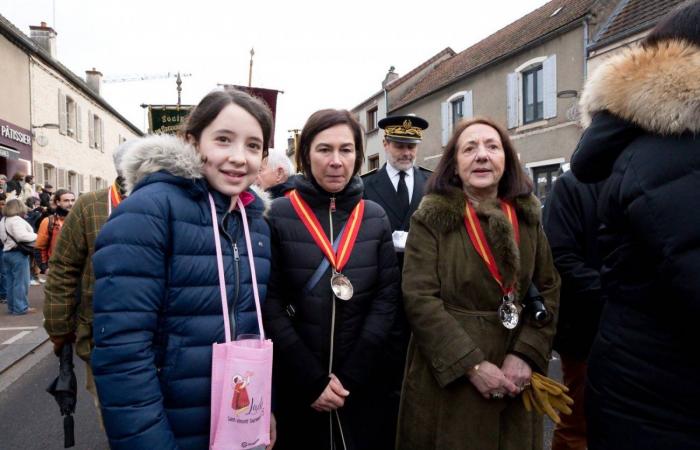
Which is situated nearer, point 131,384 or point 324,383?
point 131,384

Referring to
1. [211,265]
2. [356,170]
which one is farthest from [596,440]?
[356,170]

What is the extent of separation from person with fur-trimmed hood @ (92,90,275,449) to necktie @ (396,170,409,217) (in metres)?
2.11

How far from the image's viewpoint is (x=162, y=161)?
1763 mm

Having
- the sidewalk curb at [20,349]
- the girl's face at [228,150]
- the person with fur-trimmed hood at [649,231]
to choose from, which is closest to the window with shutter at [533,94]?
the sidewalk curb at [20,349]

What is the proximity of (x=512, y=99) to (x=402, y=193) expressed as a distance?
14.1 metres

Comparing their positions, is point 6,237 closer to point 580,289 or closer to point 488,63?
point 580,289

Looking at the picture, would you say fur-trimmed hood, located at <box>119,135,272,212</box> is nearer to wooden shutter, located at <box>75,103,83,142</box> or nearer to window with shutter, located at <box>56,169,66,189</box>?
window with shutter, located at <box>56,169,66,189</box>

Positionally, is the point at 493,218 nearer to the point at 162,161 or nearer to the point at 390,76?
the point at 162,161

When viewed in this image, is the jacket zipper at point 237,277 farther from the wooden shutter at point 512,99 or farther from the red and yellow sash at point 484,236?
A: the wooden shutter at point 512,99

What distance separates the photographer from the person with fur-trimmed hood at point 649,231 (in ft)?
4.25

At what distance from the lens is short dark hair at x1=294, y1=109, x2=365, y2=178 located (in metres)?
2.51

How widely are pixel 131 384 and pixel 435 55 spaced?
27.4 m

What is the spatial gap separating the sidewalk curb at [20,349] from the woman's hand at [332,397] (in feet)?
17.0

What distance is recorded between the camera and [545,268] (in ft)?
8.33
